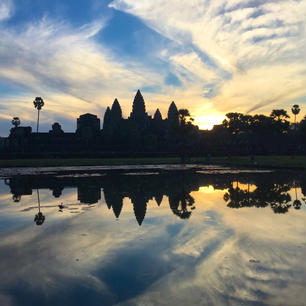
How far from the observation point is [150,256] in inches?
222

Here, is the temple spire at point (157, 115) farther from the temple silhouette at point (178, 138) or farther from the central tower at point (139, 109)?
the temple silhouette at point (178, 138)

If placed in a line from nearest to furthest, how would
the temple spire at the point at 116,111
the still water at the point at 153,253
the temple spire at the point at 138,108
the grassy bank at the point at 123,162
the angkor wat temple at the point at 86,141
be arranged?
the still water at the point at 153,253, the grassy bank at the point at 123,162, the angkor wat temple at the point at 86,141, the temple spire at the point at 138,108, the temple spire at the point at 116,111

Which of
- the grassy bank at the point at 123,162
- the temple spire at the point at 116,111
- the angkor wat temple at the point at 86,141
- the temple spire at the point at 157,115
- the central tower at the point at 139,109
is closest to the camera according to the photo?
the grassy bank at the point at 123,162

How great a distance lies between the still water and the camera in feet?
13.8

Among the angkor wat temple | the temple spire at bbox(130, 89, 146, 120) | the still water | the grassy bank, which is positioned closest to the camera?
the still water

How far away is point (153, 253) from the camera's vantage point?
5.79m

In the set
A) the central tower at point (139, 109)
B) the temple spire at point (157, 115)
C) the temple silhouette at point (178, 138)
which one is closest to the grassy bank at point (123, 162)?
the temple silhouette at point (178, 138)

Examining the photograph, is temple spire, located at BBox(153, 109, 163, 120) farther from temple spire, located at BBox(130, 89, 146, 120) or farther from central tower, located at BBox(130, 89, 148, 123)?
temple spire, located at BBox(130, 89, 146, 120)

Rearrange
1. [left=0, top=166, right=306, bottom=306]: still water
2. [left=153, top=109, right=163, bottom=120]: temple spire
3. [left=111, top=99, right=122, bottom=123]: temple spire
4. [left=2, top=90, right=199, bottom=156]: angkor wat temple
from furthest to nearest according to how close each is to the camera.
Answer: [left=111, top=99, right=122, bottom=123]: temple spire
[left=153, top=109, right=163, bottom=120]: temple spire
[left=2, top=90, right=199, bottom=156]: angkor wat temple
[left=0, top=166, right=306, bottom=306]: still water

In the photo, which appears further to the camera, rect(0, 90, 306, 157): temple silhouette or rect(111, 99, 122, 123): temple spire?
rect(111, 99, 122, 123): temple spire

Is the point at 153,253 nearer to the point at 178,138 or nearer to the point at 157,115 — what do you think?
the point at 178,138

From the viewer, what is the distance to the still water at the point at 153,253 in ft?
13.8

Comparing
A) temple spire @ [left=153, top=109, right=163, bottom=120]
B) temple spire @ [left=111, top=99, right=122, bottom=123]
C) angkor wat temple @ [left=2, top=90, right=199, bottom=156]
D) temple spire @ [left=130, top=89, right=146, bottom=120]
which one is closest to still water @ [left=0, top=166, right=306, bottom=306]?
angkor wat temple @ [left=2, top=90, right=199, bottom=156]

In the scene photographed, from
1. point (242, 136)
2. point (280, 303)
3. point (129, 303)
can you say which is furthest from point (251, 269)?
point (242, 136)
